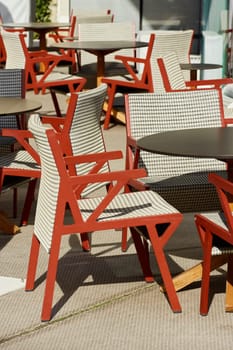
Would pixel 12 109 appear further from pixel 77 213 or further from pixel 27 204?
pixel 77 213

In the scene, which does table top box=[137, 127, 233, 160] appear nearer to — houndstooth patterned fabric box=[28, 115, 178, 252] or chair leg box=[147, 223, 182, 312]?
houndstooth patterned fabric box=[28, 115, 178, 252]

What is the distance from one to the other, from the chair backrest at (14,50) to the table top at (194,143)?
5.50 m

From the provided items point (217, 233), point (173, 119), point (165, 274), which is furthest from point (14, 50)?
point (217, 233)

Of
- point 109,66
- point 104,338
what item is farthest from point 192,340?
point 109,66

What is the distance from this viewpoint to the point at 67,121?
608 centimetres

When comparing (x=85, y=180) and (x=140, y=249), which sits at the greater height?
(x=85, y=180)

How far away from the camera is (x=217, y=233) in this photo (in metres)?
4.83

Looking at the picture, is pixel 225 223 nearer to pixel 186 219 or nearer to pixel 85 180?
pixel 85 180

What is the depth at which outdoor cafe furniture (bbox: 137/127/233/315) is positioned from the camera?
4793 millimetres

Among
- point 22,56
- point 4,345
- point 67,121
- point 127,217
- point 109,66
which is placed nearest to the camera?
point 4,345

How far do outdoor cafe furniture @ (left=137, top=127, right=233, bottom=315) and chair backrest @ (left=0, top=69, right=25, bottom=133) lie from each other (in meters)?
2.18

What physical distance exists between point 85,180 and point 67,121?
125cm

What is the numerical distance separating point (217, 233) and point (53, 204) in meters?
0.74

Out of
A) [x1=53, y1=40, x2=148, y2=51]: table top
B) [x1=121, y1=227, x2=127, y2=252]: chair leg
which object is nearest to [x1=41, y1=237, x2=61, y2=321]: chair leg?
[x1=121, y1=227, x2=127, y2=252]: chair leg
